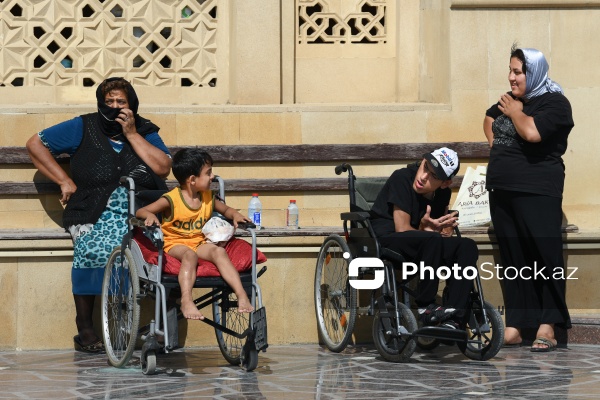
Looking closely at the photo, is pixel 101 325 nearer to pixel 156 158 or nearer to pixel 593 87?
pixel 156 158

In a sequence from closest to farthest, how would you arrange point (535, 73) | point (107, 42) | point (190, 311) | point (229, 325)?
point (190, 311) < point (229, 325) < point (535, 73) < point (107, 42)

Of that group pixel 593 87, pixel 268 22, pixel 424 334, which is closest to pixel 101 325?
pixel 424 334

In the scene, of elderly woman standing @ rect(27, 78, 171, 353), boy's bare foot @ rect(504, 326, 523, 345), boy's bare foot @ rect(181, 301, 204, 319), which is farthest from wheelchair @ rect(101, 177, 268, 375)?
boy's bare foot @ rect(504, 326, 523, 345)

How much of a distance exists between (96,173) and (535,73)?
3075 millimetres

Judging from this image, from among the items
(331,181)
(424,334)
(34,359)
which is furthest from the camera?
(331,181)

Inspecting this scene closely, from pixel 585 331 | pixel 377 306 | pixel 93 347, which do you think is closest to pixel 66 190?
pixel 93 347

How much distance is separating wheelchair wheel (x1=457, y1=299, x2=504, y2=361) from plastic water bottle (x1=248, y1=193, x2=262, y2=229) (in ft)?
6.45

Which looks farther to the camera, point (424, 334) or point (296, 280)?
point (296, 280)

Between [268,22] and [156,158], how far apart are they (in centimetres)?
204

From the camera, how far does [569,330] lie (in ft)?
32.4

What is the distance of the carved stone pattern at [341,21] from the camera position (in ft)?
37.6

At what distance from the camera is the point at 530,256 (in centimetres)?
977

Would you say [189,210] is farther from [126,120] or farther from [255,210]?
[255,210]

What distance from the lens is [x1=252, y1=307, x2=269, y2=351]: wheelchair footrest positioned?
329 inches
